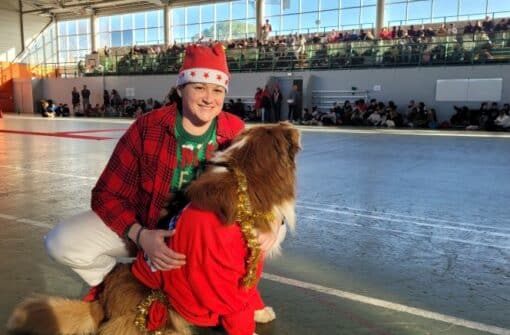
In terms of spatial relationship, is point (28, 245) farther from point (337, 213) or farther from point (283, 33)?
point (283, 33)

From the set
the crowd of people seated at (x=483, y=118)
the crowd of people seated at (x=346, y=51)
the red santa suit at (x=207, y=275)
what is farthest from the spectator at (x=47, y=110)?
the red santa suit at (x=207, y=275)

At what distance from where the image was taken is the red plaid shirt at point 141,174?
2.36 metres

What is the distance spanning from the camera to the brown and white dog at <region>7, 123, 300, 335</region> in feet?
6.57

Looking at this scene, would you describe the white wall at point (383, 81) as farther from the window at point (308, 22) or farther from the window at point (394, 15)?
the window at point (308, 22)

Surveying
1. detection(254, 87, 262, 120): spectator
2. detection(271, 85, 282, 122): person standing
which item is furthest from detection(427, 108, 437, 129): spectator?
detection(254, 87, 262, 120): spectator

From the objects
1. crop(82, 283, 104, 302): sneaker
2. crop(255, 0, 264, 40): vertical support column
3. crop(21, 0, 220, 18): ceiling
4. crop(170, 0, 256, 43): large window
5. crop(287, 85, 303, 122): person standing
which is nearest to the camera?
crop(82, 283, 104, 302): sneaker

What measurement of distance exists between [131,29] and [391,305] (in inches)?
1565

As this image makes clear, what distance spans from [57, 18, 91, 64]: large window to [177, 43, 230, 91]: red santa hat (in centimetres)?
4221

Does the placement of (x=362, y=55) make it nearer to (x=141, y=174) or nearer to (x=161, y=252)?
(x=141, y=174)

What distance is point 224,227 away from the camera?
2000 mm

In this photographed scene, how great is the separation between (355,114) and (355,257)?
17.9 m

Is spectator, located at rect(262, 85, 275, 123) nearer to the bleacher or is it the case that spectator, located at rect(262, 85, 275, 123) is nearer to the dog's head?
the bleacher

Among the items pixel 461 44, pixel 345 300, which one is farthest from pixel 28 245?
pixel 461 44

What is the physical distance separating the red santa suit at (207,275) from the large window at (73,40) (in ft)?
140
